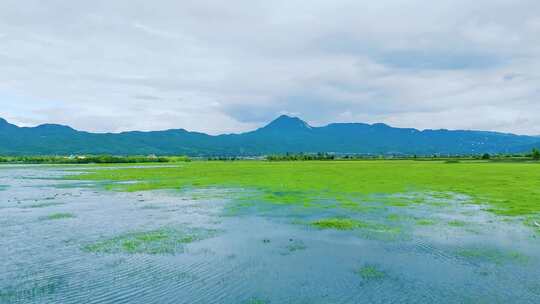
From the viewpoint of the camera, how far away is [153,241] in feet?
65.6

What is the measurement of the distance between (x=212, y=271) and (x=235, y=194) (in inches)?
1019

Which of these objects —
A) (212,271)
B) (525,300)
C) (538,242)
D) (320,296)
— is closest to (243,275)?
(212,271)

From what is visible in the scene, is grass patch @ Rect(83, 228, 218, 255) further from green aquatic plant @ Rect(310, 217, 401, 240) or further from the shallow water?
green aquatic plant @ Rect(310, 217, 401, 240)

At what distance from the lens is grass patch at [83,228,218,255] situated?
18328 mm

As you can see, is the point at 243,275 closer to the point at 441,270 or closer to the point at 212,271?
the point at 212,271

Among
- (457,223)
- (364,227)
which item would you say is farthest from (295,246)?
(457,223)

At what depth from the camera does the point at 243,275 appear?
1495 centimetres

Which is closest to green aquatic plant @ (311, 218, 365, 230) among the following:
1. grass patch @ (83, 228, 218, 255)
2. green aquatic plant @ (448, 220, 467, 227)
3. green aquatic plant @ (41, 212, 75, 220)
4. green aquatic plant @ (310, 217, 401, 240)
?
green aquatic plant @ (310, 217, 401, 240)

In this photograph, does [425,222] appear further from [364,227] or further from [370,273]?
[370,273]

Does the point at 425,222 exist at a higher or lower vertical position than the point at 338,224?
lower

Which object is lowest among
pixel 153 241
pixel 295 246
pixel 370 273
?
pixel 370 273

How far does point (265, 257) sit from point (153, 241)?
21.9ft

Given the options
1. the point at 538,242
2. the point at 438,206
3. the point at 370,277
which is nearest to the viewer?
the point at 370,277

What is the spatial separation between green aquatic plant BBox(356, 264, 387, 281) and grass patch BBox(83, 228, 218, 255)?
344 inches
